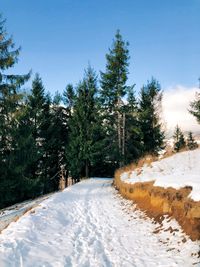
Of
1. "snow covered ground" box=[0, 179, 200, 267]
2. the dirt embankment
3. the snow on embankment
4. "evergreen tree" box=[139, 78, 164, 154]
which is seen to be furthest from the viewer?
"evergreen tree" box=[139, 78, 164, 154]

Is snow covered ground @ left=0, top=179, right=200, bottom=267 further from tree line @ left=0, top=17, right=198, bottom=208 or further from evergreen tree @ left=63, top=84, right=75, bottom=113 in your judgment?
evergreen tree @ left=63, top=84, right=75, bottom=113

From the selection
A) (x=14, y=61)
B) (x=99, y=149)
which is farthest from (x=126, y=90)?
(x=14, y=61)

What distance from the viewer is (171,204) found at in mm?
8211

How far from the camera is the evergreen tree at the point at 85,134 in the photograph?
31.8 m

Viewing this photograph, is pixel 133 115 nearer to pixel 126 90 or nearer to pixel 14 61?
pixel 126 90

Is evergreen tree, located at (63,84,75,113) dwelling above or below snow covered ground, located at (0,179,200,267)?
above

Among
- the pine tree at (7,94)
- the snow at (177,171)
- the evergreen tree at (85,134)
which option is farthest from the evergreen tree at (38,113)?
the snow at (177,171)

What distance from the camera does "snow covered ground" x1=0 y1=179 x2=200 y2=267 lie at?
577cm

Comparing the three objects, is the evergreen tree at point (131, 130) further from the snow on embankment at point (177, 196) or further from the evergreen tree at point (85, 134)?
the snow on embankment at point (177, 196)

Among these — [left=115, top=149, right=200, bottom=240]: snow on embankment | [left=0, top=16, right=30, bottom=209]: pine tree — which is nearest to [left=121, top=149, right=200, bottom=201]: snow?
[left=115, top=149, right=200, bottom=240]: snow on embankment

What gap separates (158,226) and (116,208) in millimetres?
4403

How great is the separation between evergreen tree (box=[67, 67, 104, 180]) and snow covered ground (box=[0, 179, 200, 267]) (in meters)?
21.1

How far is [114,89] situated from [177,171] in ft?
72.8

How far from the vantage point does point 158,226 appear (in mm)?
8031
